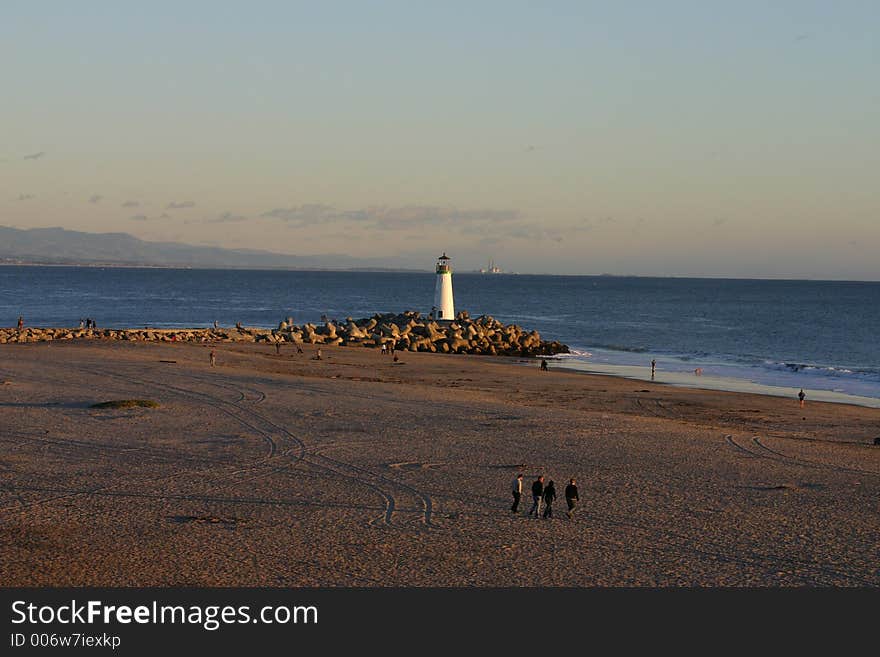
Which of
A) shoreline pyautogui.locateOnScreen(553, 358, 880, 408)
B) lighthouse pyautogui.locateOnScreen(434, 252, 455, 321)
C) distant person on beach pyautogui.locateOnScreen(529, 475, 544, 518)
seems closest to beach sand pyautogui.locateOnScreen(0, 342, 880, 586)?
distant person on beach pyautogui.locateOnScreen(529, 475, 544, 518)

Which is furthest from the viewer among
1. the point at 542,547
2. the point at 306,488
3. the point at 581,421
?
the point at 581,421

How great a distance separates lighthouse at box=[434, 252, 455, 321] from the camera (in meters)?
84.9

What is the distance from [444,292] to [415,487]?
62842 mm

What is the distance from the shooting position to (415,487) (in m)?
23.6

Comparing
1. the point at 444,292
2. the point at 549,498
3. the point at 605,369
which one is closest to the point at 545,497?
the point at 549,498

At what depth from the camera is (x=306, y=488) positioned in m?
23.3

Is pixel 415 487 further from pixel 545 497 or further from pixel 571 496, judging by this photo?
pixel 571 496

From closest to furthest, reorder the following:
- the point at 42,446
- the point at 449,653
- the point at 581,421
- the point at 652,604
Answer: the point at 449,653
the point at 652,604
the point at 42,446
the point at 581,421

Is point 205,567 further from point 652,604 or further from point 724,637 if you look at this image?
point 724,637

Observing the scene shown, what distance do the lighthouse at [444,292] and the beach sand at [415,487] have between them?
41.5m

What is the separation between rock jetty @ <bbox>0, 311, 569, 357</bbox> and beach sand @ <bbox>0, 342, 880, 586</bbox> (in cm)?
2467

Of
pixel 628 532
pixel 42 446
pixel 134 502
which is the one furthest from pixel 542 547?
pixel 42 446

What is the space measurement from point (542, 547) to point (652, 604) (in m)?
3.48

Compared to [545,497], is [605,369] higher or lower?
lower
